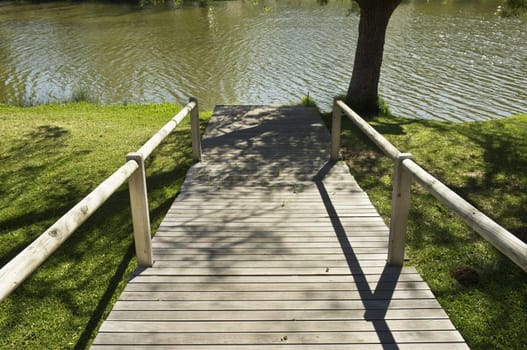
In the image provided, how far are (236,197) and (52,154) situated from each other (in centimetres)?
434

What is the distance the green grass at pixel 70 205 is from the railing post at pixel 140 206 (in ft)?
1.53

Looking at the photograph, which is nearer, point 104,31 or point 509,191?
point 509,191

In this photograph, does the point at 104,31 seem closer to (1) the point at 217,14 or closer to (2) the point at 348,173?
(1) the point at 217,14

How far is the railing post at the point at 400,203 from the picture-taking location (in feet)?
13.4

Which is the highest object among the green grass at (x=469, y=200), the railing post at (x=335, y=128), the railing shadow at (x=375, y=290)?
the railing post at (x=335, y=128)

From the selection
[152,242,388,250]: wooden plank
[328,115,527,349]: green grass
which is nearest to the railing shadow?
[152,242,388,250]: wooden plank

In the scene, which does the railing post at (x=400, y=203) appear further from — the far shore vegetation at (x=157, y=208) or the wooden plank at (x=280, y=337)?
the wooden plank at (x=280, y=337)

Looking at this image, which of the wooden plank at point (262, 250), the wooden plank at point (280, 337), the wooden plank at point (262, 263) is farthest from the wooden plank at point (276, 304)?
the wooden plank at point (262, 250)

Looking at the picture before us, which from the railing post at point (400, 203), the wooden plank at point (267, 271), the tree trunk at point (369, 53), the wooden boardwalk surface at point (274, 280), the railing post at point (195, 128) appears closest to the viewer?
the wooden boardwalk surface at point (274, 280)

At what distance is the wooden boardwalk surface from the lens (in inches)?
134

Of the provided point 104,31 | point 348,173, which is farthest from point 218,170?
point 104,31

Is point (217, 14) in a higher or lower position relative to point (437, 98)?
higher

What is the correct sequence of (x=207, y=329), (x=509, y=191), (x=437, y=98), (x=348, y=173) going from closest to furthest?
(x=207, y=329)
(x=509, y=191)
(x=348, y=173)
(x=437, y=98)

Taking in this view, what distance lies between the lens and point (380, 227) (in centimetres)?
513
